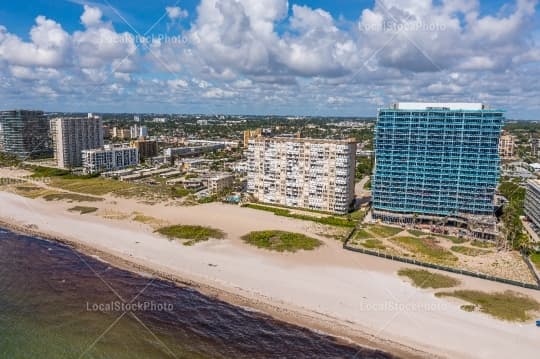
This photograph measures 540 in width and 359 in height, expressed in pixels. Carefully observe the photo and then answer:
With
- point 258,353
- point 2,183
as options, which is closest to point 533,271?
point 258,353

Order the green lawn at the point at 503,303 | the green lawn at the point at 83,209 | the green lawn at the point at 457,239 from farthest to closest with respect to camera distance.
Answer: the green lawn at the point at 83,209, the green lawn at the point at 457,239, the green lawn at the point at 503,303

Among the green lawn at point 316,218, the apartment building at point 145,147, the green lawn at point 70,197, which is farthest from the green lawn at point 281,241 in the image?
the apartment building at point 145,147

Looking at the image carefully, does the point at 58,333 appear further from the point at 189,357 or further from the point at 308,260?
the point at 308,260

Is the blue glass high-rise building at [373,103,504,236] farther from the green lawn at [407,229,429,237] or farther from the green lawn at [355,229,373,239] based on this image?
the green lawn at [355,229,373,239]

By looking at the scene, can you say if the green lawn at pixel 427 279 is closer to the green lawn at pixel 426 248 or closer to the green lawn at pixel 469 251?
the green lawn at pixel 426 248
